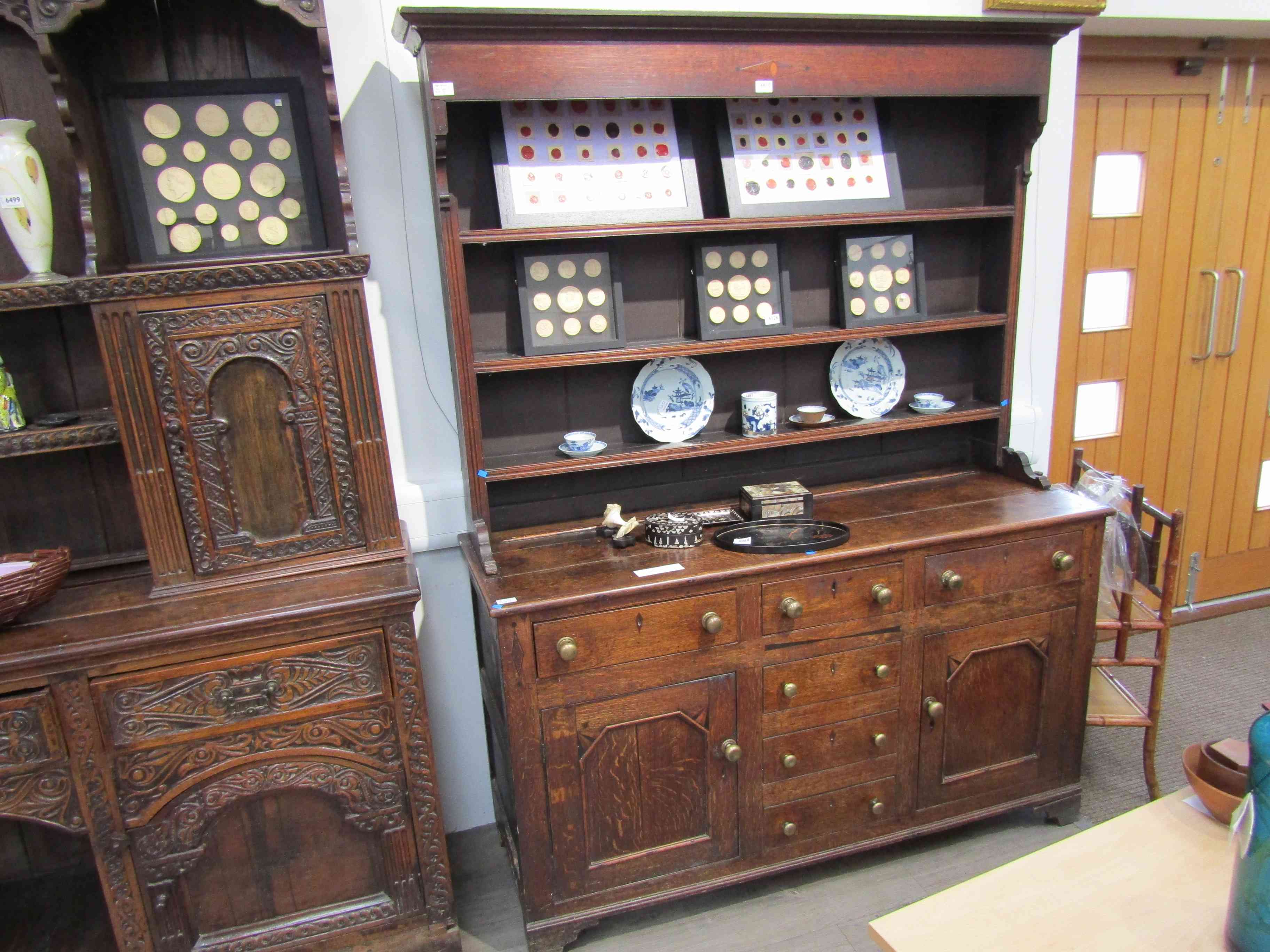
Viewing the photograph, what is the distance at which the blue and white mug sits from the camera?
7.07 ft

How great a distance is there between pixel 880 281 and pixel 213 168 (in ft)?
5.47

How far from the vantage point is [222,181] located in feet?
5.79

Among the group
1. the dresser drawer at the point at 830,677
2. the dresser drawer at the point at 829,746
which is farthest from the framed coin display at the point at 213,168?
the dresser drawer at the point at 829,746

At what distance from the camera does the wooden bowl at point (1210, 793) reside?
4.08 ft

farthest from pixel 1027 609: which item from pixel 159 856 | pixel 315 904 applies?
pixel 159 856

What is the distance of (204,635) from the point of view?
5.24ft

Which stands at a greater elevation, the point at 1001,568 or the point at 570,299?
the point at 570,299

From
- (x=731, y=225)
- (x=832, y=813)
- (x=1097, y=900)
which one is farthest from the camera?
(x=832, y=813)

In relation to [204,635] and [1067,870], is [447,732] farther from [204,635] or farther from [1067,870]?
[1067,870]

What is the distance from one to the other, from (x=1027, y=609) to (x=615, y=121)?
5.29 ft

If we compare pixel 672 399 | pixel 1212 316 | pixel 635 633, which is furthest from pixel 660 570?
pixel 1212 316

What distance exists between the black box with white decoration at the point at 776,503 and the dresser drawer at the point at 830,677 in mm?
368

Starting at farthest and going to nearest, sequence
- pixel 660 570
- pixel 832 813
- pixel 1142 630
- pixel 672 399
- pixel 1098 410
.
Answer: pixel 1098 410 < pixel 1142 630 < pixel 672 399 < pixel 832 813 < pixel 660 570

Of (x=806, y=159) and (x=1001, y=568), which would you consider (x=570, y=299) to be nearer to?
(x=806, y=159)
